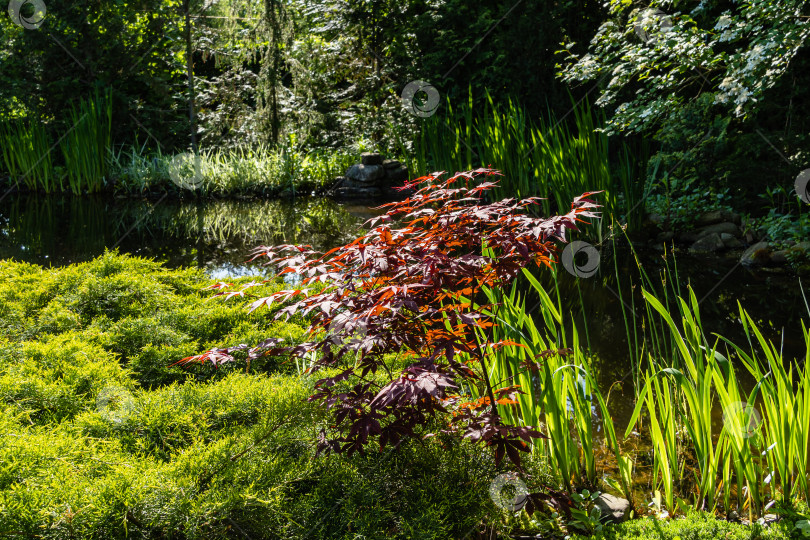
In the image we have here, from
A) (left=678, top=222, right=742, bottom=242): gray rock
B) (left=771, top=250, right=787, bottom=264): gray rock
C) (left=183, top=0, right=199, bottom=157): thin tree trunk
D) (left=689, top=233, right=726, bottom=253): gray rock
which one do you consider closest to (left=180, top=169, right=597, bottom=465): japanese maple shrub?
(left=771, top=250, right=787, bottom=264): gray rock

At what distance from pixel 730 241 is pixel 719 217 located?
34cm

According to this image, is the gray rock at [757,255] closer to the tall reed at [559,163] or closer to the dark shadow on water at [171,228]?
the tall reed at [559,163]

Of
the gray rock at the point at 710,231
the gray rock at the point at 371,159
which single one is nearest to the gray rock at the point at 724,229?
the gray rock at the point at 710,231

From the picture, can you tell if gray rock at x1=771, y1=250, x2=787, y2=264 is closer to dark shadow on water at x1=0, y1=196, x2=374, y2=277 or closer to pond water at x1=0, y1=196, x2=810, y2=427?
pond water at x1=0, y1=196, x2=810, y2=427

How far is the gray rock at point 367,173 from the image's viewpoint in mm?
8938

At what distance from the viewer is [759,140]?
16.8 ft

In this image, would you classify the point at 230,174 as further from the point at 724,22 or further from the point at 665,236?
the point at 724,22

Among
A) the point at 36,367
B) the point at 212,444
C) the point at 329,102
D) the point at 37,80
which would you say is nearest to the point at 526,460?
the point at 212,444

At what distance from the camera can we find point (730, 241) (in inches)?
210

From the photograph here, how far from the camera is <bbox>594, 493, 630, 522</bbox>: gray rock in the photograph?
199 centimetres

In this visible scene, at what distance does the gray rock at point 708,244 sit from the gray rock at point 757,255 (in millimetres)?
315

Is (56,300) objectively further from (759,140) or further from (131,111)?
(131,111)

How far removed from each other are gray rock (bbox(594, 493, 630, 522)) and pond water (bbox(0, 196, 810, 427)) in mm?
601

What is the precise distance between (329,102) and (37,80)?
5.07 meters
